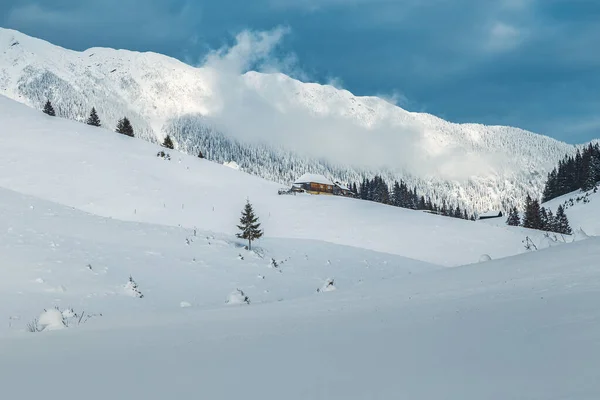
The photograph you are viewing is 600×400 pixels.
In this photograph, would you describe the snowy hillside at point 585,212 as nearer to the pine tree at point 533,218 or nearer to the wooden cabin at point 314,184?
the pine tree at point 533,218

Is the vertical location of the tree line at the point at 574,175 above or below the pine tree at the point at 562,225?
above

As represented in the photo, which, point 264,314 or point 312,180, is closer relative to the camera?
point 264,314

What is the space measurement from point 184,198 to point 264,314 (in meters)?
34.7

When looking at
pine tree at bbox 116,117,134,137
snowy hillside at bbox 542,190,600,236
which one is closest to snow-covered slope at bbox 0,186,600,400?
pine tree at bbox 116,117,134,137

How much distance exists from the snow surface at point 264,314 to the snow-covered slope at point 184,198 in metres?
0.49

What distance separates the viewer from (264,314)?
10508 mm

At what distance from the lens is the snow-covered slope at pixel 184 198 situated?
38.5 metres

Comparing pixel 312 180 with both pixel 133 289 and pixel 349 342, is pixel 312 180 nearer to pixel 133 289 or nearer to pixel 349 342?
pixel 133 289

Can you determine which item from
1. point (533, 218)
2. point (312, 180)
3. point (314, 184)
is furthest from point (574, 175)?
point (312, 180)

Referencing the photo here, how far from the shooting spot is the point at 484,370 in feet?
14.0

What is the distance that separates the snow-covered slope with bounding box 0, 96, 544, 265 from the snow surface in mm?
492

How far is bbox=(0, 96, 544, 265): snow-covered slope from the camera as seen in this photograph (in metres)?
38.5

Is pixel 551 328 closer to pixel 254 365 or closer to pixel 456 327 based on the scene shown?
pixel 456 327

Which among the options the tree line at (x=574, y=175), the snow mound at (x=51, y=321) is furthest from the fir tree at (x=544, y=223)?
the snow mound at (x=51, y=321)
